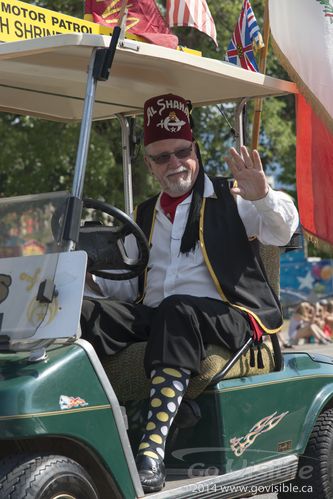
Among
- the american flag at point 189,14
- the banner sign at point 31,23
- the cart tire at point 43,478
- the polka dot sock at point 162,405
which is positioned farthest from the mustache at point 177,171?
the cart tire at point 43,478

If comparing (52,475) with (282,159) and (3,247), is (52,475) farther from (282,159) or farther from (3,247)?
(282,159)

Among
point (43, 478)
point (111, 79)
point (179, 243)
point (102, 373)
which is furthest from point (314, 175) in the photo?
point (43, 478)

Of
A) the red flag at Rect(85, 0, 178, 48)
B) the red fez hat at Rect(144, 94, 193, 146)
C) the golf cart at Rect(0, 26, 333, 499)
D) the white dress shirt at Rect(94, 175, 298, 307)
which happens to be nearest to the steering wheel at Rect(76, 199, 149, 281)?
the golf cart at Rect(0, 26, 333, 499)

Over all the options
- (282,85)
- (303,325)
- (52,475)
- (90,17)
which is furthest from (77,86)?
(303,325)

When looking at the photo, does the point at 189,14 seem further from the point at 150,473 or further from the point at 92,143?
the point at 92,143

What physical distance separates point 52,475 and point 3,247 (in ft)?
3.29

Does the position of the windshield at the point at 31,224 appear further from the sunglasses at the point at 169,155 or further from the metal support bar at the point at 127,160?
→ the metal support bar at the point at 127,160

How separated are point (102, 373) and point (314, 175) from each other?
1.77 m

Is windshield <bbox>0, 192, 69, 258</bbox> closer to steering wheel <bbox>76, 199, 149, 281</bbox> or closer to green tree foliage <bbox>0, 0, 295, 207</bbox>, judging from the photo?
steering wheel <bbox>76, 199, 149, 281</bbox>

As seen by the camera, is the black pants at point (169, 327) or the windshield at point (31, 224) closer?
the windshield at point (31, 224)

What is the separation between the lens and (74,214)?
11.2 ft

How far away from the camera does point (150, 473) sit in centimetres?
342

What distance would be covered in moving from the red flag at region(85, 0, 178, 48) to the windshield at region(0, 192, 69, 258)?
0.92 m

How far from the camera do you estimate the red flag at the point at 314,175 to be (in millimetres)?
4531
